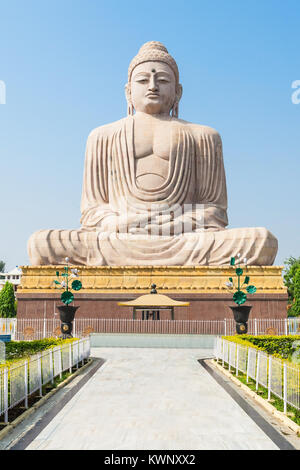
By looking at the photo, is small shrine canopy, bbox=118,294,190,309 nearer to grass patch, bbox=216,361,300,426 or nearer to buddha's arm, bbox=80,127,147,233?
buddha's arm, bbox=80,127,147,233

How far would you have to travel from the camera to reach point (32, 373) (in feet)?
23.9

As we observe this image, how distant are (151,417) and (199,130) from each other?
1840 cm

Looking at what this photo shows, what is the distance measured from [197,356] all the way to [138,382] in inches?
194

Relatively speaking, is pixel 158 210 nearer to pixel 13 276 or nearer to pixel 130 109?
pixel 130 109

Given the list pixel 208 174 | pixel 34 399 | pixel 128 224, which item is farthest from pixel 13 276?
pixel 34 399

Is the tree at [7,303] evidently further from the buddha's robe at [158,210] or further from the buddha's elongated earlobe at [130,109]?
the buddha's elongated earlobe at [130,109]

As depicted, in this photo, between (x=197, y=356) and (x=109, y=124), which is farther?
(x=109, y=124)

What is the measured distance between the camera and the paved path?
5047 millimetres

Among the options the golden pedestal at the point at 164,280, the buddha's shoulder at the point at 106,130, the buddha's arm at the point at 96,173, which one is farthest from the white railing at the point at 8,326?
the buddha's shoulder at the point at 106,130
